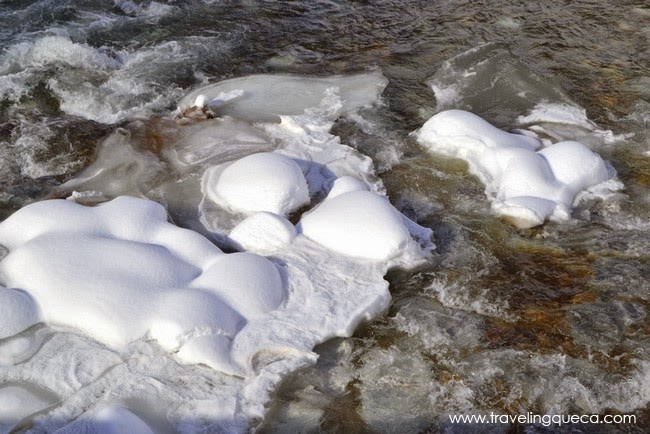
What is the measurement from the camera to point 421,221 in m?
3.72

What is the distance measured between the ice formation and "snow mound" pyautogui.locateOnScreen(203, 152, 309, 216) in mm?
1125

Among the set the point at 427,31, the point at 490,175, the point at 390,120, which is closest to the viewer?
the point at 490,175

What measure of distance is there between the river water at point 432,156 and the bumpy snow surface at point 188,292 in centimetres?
18

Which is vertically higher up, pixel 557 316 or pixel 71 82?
pixel 71 82

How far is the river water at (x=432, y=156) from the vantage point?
2744mm

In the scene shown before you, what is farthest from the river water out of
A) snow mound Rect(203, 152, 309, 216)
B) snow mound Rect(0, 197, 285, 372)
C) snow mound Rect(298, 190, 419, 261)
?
snow mound Rect(203, 152, 309, 216)

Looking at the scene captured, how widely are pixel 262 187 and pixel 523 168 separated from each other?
157cm

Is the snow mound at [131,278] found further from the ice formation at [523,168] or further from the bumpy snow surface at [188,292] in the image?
the ice formation at [523,168]

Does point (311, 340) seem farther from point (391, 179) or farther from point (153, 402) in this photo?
point (391, 179)

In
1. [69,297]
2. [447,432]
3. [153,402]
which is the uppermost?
[69,297]

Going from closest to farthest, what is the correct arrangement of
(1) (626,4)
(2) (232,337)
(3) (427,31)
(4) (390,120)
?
(2) (232,337), (4) (390,120), (3) (427,31), (1) (626,4)

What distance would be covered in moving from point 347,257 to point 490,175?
1.27 m

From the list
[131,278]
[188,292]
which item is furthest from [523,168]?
[131,278]

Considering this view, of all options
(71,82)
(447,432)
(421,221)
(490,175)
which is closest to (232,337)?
(447,432)
